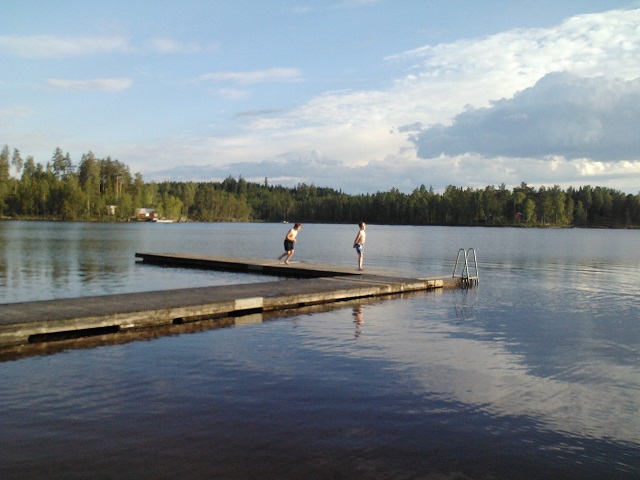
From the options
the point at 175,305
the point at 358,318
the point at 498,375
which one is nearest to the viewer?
the point at 498,375

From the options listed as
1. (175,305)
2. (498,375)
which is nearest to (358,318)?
(175,305)

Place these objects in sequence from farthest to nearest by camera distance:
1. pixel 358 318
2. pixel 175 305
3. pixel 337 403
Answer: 1. pixel 358 318
2. pixel 175 305
3. pixel 337 403

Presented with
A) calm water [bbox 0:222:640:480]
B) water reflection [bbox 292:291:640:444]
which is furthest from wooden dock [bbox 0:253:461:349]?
water reflection [bbox 292:291:640:444]

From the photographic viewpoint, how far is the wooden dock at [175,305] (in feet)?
40.9

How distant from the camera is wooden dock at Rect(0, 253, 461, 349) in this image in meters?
12.5

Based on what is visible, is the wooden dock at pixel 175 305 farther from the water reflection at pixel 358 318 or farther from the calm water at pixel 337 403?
the water reflection at pixel 358 318

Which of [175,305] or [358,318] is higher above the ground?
[175,305]

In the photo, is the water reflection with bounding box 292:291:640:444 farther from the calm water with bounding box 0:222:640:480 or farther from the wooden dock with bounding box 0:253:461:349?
the wooden dock with bounding box 0:253:461:349

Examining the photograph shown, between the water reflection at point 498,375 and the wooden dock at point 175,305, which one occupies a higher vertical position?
the wooden dock at point 175,305

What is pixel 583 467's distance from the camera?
686cm

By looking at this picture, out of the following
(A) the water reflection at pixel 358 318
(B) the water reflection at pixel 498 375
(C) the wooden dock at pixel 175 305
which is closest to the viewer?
(B) the water reflection at pixel 498 375

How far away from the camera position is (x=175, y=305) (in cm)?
1508

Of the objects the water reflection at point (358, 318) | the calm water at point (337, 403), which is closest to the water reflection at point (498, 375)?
the calm water at point (337, 403)

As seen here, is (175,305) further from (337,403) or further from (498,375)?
(498,375)
